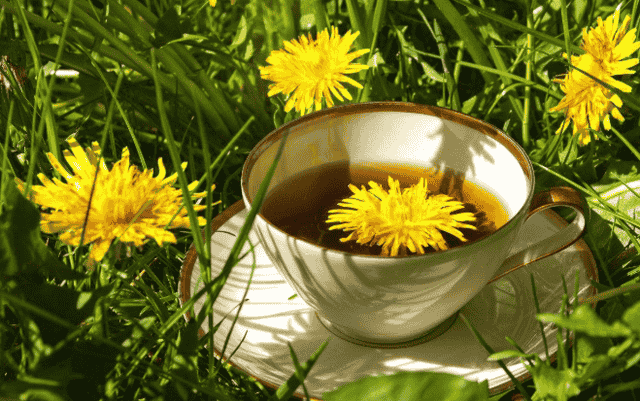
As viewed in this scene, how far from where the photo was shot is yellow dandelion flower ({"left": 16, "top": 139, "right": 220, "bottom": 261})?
0.44m

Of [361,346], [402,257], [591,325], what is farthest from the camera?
[361,346]

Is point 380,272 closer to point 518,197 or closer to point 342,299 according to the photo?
point 342,299

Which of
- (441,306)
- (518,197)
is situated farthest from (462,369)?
(518,197)

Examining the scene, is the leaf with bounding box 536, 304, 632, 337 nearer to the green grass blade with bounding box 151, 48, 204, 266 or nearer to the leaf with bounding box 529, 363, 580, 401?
the leaf with bounding box 529, 363, 580, 401

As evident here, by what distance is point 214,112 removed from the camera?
83cm

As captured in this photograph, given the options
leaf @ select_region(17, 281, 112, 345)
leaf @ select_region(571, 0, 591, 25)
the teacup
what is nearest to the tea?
the teacup

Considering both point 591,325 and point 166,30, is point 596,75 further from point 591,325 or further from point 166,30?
point 166,30

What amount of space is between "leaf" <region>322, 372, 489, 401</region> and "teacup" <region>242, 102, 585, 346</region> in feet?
0.30

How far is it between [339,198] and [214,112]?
0.25 meters

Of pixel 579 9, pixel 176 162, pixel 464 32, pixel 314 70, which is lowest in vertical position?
pixel 176 162

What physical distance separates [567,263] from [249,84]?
1.61 ft

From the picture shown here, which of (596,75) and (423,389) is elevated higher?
(596,75)

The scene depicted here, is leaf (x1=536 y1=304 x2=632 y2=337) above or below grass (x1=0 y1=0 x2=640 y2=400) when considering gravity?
below

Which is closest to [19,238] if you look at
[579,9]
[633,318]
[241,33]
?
[633,318]
